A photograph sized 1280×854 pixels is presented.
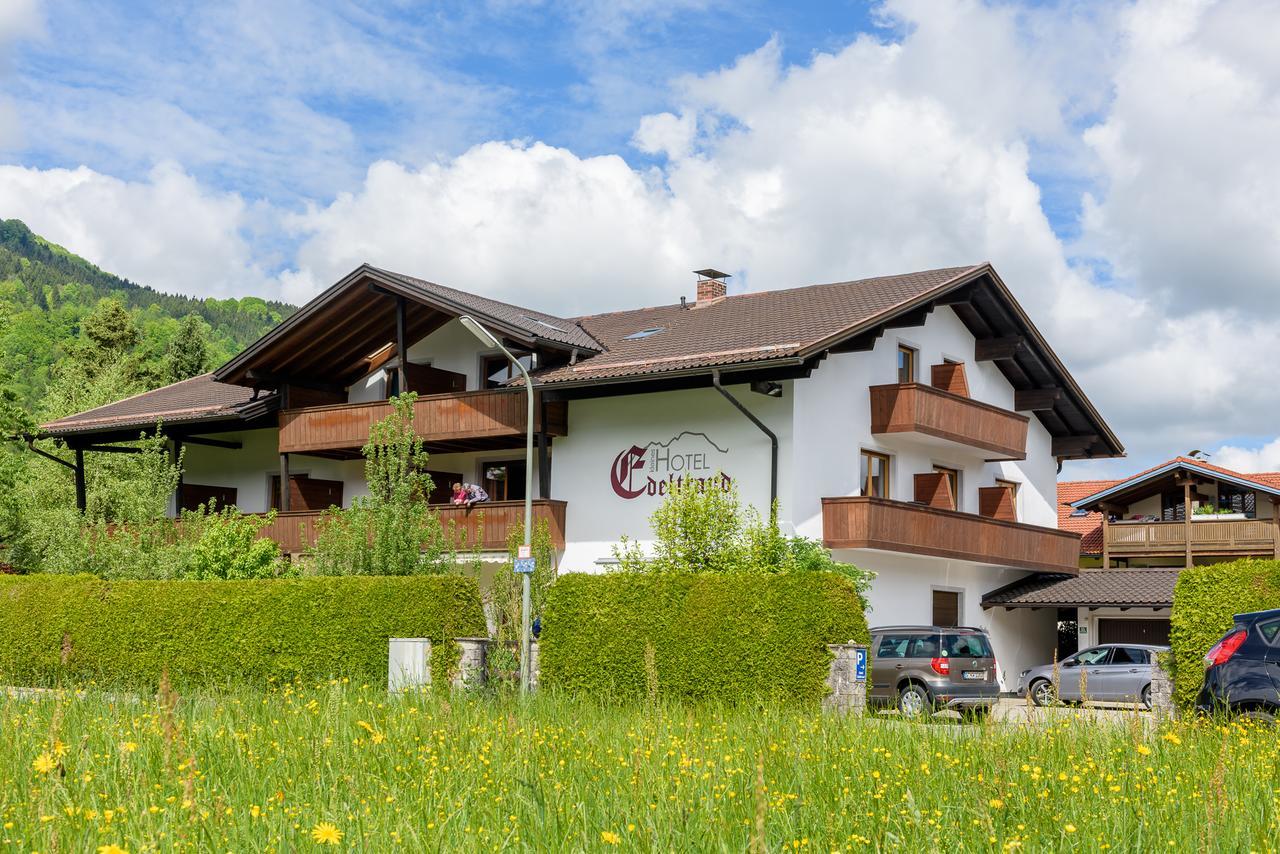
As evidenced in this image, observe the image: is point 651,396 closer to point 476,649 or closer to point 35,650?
point 476,649

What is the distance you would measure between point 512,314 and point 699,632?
14.3 metres

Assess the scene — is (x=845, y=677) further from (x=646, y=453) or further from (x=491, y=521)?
(x=491, y=521)

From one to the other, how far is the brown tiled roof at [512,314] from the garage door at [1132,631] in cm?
1526

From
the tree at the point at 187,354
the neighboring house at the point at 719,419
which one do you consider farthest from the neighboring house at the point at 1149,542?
the tree at the point at 187,354

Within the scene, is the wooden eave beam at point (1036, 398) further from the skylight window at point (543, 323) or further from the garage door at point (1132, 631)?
the skylight window at point (543, 323)

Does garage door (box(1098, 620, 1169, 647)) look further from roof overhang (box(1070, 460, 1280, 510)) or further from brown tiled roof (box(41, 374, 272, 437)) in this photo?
brown tiled roof (box(41, 374, 272, 437))

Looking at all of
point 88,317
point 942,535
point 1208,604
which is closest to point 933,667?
point 1208,604

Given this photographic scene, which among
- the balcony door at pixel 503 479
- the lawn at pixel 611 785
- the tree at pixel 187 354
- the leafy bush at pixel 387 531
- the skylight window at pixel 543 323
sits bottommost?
the lawn at pixel 611 785

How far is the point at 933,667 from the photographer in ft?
73.2

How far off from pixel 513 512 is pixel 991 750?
21.9 metres

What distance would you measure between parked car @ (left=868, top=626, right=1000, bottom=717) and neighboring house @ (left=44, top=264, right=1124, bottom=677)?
333 centimetres

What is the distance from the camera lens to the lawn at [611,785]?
5836mm

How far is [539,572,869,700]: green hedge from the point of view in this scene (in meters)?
17.5

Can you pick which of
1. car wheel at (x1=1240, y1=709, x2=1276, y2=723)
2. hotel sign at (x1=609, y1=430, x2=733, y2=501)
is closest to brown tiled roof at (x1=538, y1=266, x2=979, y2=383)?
hotel sign at (x1=609, y1=430, x2=733, y2=501)
